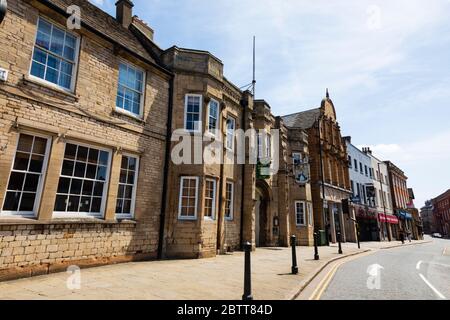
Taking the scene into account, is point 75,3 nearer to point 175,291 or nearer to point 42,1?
point 42,1

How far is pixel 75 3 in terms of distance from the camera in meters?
9.19

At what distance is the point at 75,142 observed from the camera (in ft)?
26.9

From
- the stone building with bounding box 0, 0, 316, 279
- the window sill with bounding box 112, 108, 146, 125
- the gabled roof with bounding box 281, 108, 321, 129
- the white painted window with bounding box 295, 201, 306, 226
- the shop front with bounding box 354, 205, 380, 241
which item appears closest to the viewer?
the stone building with bounding box 0, 0, 316, 279

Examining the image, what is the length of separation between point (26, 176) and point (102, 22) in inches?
251

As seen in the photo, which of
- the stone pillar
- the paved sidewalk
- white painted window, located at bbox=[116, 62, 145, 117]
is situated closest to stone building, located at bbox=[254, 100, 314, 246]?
white painted window, located at bbox=[116, 62, 145, 117]

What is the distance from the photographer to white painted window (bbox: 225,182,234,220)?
45.7 feet

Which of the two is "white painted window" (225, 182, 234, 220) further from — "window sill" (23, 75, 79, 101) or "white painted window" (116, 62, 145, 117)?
"window sill" (23, 75, 79, 101)

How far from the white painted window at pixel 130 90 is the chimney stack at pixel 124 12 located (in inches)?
98.7

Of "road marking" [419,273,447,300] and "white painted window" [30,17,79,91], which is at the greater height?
"white painted window" [30,17,79,91]

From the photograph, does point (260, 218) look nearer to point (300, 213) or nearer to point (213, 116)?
point (300, 213)

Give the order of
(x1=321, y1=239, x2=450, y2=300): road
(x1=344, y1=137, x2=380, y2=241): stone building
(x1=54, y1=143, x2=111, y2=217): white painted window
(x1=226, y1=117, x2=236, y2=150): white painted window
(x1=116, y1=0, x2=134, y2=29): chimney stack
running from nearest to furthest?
(x1=321, y1=239, x2=450, y2=300): road < (x1=54, y1=143, x2=111, y2=217): white painted window < (x1=116, y1=0, x2=134, y2=29): chimney stack < (x1=226, y1=117, x2=236, y2=150): white painted window < (x1=344, y1=137, x2=380, y2=241): stone building

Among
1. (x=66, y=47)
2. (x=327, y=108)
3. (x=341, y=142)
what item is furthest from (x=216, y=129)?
(x=341, y=142)

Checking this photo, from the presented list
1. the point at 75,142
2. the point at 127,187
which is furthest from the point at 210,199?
the point at 75,142

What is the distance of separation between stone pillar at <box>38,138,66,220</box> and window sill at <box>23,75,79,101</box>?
1.44 metres
